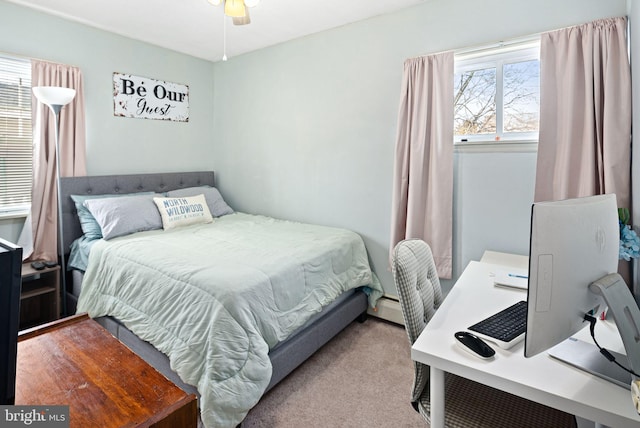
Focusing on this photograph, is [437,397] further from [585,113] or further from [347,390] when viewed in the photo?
[585,113]

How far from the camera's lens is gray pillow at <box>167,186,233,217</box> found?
3.43 meters

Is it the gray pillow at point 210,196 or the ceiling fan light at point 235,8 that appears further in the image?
the gray pillow at point 210,196

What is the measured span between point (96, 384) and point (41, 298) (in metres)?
2.41

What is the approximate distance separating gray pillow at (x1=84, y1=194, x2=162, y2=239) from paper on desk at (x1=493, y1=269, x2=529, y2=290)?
2595 mm

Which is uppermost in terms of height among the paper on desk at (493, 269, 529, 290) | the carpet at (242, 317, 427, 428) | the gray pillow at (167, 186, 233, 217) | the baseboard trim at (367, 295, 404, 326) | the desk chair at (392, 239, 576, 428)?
the gray pillow at (167, 186, 233, 217)

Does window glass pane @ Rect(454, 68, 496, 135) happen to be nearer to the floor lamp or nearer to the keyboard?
the keyboard

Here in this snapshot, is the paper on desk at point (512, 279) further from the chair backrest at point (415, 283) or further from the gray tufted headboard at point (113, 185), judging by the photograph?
the gray tufted headboard at point (113, 185)

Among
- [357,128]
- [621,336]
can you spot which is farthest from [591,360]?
[357,128]

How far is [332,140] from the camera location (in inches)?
122

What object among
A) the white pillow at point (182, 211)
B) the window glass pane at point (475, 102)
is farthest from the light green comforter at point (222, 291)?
the window glass pane at point (475, 102)

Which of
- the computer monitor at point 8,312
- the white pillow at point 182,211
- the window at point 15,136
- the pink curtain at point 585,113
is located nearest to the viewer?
the computer monitor at point 8,312

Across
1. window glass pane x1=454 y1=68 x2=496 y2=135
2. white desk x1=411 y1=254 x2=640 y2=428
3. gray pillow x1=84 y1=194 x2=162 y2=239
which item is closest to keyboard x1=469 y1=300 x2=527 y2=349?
white desk x1=411 y1=254 x2=640 y2=428

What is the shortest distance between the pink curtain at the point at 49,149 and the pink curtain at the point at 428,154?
2.71 meters

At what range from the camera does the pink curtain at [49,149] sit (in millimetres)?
2738
